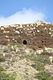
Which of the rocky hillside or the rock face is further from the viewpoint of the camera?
the rock face

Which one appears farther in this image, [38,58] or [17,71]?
[38,58]

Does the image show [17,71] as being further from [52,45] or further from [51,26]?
[51,26]

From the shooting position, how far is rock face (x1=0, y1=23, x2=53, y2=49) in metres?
28.1

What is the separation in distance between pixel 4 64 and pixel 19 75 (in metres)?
2.20

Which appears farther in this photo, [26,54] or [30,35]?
[30,35]

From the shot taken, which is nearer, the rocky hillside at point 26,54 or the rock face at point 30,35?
the rocky hillside at point 26,54

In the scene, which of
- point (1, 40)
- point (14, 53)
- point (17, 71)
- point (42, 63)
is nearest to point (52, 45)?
point (1, 40)

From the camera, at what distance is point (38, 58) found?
21.6 meters

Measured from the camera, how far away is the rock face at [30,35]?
28094 mm

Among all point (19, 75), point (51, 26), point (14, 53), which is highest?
point (51, 26)

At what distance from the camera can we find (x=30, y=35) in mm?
31359

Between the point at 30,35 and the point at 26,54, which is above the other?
the point at 30,35

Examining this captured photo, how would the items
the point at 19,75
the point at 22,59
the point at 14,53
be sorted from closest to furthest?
the point at 19,75
the point at 22,59
the point at 14,53

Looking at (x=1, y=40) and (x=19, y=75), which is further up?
(x=1, y=40)
